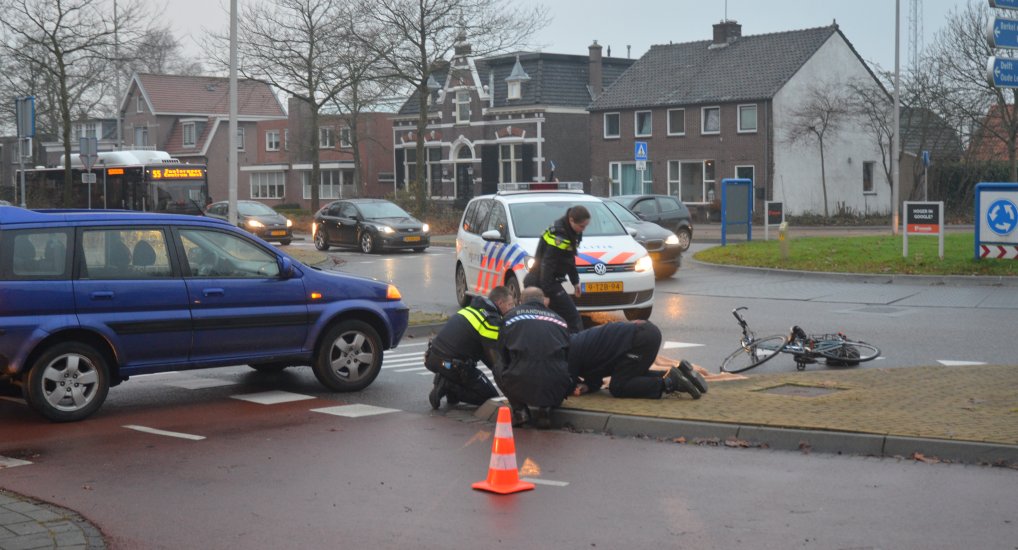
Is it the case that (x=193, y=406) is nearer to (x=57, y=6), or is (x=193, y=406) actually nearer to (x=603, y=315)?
(x=603, y=315)

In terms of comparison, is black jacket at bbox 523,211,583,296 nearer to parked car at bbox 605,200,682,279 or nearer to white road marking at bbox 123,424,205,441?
white road marking at bbox 123,424,205,441

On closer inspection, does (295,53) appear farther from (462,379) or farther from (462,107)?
(462,379)

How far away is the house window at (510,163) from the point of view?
62.5 metres

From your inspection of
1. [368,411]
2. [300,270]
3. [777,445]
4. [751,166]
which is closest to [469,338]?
[368,411]

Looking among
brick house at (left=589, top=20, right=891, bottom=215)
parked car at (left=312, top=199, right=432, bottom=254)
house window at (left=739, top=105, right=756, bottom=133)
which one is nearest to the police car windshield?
parked car at (left=312, top=199, right=432, bottom=254)

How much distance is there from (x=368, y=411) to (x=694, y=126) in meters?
45.9

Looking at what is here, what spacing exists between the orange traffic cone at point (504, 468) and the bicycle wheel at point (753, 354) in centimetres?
510

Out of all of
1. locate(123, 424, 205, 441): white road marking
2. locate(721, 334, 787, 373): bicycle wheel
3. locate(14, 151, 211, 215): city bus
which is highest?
locate(14, 151, 211, 215): city bus

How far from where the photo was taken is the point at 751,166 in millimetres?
52344

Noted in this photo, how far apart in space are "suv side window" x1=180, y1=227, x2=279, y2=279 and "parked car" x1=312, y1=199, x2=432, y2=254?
2368 cm

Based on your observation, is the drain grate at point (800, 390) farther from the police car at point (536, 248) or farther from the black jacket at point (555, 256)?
the police car at point (536, 248)

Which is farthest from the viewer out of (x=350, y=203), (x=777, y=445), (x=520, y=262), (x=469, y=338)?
(x=350, y=203)

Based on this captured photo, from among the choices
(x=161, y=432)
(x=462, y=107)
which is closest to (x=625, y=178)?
(x=462, y=107)

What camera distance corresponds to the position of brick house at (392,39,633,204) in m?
61.9
